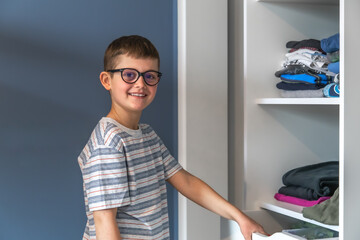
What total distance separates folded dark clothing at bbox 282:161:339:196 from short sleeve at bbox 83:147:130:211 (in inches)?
22.8

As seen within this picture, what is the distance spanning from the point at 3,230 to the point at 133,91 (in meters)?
0.71

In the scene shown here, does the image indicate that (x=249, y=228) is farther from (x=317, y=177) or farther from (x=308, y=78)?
(x=308, y=78)

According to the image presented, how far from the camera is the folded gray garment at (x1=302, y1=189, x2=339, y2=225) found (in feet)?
4.52

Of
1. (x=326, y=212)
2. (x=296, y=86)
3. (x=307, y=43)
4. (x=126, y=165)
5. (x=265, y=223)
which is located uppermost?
(x=307, y=43)

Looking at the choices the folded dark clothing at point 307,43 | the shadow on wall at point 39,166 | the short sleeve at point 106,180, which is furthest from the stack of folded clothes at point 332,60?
the shadow on wall at point 39,166

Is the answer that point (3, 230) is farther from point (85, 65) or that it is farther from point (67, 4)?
point (67, 4)

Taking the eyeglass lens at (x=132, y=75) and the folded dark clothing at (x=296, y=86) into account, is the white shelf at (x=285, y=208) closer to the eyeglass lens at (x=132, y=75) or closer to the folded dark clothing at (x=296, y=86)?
the folded dark clothing at (x=296, y=86)

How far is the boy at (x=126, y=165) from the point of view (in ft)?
4.45

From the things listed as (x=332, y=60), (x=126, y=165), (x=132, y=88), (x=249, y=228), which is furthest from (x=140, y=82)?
(x=332, y=60)

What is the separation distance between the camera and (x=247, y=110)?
1.75 metres

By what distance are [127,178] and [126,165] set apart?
36 millimetres

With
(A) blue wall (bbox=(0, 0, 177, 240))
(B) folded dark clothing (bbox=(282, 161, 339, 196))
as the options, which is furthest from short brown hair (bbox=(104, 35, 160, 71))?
(B) folded dark clothing (bbox=(282, 161, 339, 196))

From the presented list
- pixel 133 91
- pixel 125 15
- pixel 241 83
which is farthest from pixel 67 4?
pixel 241 83
